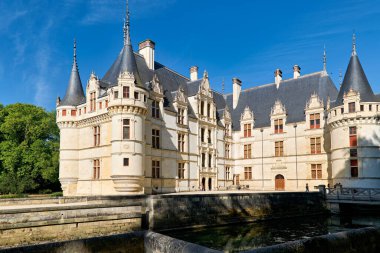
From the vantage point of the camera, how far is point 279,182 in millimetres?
31375

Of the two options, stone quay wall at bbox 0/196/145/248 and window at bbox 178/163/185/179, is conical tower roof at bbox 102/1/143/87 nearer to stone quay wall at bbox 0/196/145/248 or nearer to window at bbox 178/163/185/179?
window at bbox 178/163/185/179

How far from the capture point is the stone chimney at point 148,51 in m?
28.2

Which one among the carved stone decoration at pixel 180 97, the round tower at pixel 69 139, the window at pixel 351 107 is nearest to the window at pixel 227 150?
the carved stone decoration at pixel 180 97

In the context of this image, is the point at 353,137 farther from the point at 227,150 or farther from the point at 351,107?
the point at 227,150

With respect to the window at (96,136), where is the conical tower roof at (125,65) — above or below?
above

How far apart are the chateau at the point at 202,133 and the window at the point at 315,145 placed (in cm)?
8

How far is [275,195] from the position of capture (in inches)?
818

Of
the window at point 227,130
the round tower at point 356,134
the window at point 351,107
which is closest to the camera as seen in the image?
the round tower at point 356,134

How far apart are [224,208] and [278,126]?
15.8 metres

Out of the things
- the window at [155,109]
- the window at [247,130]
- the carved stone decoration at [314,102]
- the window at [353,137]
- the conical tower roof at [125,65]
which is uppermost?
the conical tower roof at [125,65]

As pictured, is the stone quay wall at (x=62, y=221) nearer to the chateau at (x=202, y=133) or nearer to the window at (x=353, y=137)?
the chateau at (x=202, y=133)

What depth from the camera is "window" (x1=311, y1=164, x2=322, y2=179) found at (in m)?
28.9

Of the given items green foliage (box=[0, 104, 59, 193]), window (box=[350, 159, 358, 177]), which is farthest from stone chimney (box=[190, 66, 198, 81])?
window (box=[350, 159, 358, 177])

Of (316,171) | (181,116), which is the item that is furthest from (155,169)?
(316,171)
